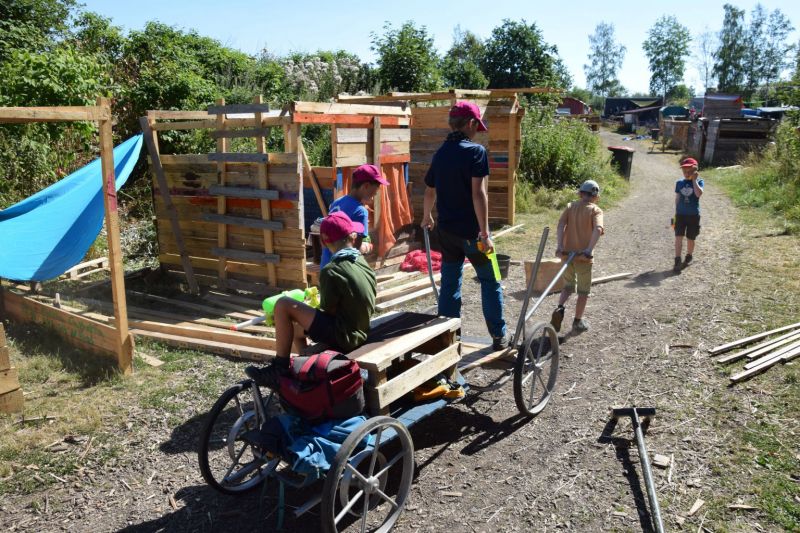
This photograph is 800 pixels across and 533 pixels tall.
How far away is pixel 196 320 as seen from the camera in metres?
7.36

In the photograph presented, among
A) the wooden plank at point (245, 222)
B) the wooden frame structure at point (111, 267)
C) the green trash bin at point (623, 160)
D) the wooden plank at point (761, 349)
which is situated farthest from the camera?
the green trash bin at point (623, 160)

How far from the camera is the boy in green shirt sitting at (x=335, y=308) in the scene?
3.67 meters

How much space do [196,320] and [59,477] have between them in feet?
10.9

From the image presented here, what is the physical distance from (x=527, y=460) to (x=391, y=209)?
625cm

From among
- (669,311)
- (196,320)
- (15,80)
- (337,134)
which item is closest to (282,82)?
(15,80)

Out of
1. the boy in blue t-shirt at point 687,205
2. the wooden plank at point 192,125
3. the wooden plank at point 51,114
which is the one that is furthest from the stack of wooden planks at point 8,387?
the boy in blue t-shirt at point 687,205

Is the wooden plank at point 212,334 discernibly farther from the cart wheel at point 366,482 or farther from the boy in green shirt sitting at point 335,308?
the cart wheel at point 366,482

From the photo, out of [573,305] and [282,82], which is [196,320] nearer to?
[573,305]

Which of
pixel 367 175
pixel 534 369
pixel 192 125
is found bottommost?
pixel 534 369

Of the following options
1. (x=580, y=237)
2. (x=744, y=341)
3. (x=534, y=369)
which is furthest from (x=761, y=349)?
(x=534, y=369)

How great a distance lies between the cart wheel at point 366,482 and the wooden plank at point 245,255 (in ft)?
14.8

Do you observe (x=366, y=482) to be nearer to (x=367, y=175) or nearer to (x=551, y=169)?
(x=367, y=175)

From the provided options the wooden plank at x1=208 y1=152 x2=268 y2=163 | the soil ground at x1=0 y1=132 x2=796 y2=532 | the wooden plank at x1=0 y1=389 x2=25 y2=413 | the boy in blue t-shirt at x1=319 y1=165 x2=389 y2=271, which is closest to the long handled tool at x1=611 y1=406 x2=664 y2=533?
the soil ground at x1=0 y1=132 x2=796 y2=532

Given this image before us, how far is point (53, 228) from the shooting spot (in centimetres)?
709
